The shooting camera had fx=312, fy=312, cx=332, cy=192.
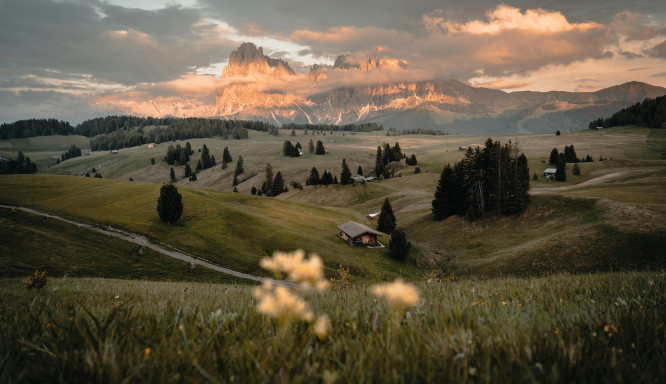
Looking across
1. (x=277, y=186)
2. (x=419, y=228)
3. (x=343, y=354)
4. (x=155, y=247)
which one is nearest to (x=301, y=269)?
(x=343, y=354)

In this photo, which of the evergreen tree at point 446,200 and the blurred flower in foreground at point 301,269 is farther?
the evergreen tree at point 446,200

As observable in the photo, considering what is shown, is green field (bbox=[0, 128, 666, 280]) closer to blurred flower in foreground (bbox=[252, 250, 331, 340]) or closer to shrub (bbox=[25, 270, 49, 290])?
shrub (bbox=[25, 270, 49, 290])

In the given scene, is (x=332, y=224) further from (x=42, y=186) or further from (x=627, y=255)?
(x=42, y=186)

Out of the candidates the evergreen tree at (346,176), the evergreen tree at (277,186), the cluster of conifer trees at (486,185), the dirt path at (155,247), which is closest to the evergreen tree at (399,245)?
the cluster of conifer trees at (486,185)

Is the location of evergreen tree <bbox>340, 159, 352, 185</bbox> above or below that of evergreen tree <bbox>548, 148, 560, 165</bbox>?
below

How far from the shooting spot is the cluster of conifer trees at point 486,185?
64.2 metres

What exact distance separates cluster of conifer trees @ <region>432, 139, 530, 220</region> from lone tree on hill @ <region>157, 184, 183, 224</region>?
56.0m

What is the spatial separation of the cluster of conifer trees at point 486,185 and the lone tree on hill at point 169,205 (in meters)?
56.0

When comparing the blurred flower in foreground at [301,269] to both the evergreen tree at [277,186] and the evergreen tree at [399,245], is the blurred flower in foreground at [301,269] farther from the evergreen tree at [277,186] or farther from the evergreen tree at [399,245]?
the evergreen tree at [277,186]

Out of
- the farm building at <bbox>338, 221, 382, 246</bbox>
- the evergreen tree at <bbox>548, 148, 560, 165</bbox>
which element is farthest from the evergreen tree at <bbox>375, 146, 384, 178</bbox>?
the farm building at <bbox>338, 221, 382, 246</bbox>

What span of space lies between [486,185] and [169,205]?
67.4m

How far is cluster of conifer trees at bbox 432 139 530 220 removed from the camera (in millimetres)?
64188

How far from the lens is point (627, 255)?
36.7 m

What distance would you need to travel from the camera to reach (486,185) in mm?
72062
